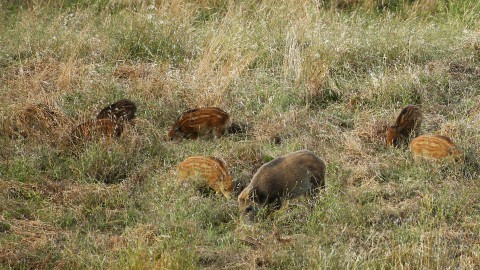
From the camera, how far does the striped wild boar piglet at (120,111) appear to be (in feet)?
23.7

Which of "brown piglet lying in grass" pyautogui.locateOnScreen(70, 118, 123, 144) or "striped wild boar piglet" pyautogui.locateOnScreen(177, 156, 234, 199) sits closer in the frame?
"striped wild boar piglet" pyautogui.locateOnScreen(177, 156, 234, 199)

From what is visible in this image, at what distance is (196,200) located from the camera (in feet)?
19.9

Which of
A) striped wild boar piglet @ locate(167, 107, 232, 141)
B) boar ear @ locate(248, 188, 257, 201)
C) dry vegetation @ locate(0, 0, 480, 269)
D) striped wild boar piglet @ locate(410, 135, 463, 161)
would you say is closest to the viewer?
dry vegetation @ locate(0, 0, 480, 269)

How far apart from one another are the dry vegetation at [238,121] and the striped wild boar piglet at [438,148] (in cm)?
9

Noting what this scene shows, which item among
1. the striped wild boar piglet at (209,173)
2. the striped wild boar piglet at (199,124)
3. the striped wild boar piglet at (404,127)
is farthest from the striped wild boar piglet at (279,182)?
the striped wild boar piglet at (199,124)

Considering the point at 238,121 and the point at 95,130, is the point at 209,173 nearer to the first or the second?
the point at 95,130

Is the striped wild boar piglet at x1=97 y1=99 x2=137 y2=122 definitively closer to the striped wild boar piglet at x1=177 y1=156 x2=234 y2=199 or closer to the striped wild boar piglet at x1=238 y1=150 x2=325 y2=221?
the striped wild boar piglet at x1=177 y1=156 x2=234 y2=199

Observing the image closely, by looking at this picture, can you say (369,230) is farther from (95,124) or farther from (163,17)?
(163,17)

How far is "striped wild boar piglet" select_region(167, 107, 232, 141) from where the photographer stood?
7215 mm

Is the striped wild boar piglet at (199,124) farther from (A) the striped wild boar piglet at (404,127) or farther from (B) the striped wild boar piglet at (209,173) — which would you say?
(A) the striped wild boar piglet at (404,127)

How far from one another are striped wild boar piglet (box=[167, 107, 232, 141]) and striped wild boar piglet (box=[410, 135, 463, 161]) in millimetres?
1677

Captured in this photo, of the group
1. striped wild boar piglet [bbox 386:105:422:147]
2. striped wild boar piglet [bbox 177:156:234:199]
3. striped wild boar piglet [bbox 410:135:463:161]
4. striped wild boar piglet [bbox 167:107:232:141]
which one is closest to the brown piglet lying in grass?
striped wild boar piglet [bbox 167:107:232:141]


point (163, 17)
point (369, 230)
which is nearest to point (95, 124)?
point (369, 230)

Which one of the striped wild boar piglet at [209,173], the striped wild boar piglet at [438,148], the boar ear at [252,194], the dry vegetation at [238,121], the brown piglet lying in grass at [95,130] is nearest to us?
the dry vegetation at [238,121]
